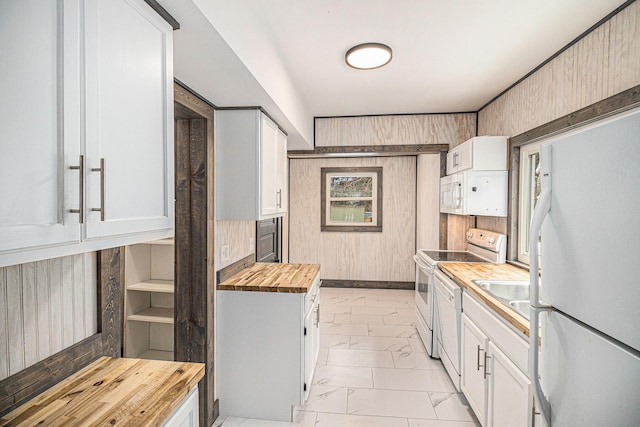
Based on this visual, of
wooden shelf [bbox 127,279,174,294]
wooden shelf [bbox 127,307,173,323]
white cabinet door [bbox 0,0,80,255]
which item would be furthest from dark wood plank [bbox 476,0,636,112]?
wooden shelf [bbox 127,307,173,323]

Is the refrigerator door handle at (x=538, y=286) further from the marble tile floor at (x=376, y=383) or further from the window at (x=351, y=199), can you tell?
the window at (x=351, y=199)

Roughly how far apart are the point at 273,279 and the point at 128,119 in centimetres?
166

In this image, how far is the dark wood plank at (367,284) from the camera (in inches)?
217

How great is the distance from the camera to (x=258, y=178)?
2.27 m

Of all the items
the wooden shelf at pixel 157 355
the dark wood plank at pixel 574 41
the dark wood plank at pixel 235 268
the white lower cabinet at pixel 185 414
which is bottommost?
the wooden shelf at pixel 157 355

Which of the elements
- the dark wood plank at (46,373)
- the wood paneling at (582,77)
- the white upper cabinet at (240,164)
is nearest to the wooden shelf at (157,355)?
the white upper cabinet at (240,164)

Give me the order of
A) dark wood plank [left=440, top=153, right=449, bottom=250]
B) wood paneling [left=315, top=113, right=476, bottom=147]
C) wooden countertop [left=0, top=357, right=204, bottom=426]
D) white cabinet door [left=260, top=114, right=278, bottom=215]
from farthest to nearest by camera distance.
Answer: dark wood plank [left=440, top=153, right=449, bottom=250]
wood paneling [left=315, top=113, right=476, bottom=147]
white cabinet door [left=260, top=114, right=278, bottom=215]
wooden countertop [left=0, top=357, right=204, bottom=426]

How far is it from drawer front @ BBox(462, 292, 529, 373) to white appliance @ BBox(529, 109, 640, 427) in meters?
0.39

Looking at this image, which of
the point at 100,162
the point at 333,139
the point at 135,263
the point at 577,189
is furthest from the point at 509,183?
the point at 135,263

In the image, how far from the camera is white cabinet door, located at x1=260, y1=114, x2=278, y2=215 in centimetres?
234

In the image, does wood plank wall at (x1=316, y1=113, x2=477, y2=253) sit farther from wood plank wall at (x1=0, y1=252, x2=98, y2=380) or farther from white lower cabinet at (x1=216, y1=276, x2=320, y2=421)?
wood plank wall at (x1=0, y1=252, x2=98, y2=380)

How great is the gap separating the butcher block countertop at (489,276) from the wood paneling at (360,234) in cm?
252

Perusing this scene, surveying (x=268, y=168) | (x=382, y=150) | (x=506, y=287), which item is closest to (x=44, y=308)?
(x=268, y=168)

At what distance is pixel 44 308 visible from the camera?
1.06m
